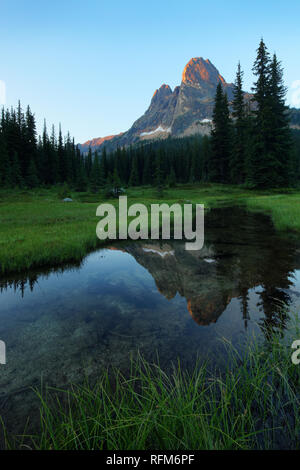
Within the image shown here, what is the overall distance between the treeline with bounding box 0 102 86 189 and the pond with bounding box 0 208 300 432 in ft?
154

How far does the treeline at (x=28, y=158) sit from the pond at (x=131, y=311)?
154ft

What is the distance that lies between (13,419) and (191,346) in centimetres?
276

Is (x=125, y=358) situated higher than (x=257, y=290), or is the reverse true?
(x=257, y=290)

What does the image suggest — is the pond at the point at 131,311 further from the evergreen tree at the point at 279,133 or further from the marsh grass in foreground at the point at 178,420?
the evergreen tree at the point at 279,133

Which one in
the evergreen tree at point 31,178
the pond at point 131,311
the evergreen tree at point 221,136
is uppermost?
the evergreen tree at point 221,136

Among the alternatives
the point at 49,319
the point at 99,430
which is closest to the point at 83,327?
the point at 49,319

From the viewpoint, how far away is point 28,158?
5709cm

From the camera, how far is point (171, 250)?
10.8m

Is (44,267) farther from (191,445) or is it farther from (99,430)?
(191,445)

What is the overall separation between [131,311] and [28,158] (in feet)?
210

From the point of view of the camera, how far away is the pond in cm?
360

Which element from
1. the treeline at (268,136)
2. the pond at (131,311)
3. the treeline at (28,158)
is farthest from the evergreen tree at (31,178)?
the pond at (131,311)

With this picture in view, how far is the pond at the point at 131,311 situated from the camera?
3600mm

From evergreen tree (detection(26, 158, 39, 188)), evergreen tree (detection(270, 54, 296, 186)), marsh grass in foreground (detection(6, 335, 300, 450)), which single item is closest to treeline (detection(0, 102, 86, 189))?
evergreen tree (detection(26, 158, 39, 188))
